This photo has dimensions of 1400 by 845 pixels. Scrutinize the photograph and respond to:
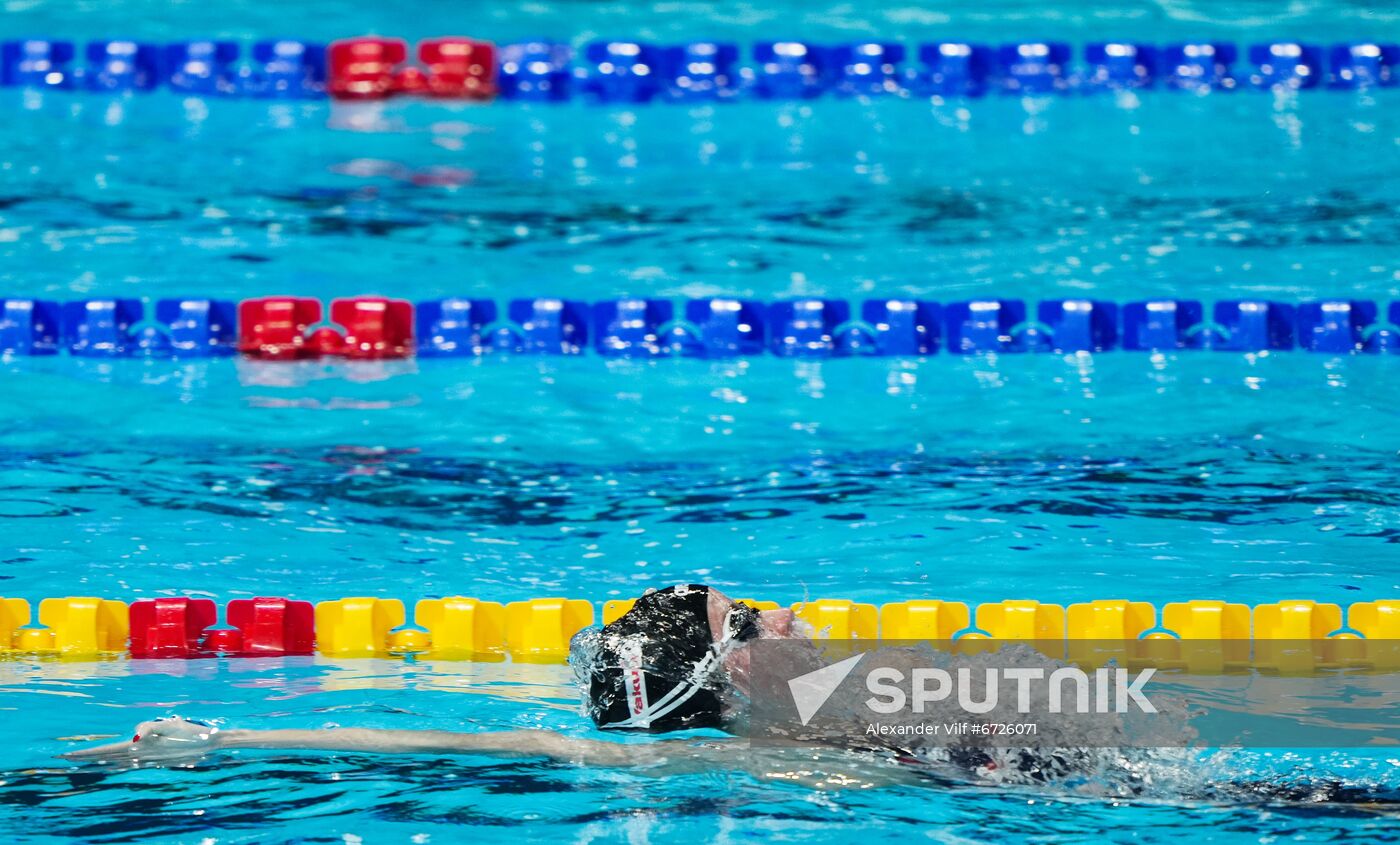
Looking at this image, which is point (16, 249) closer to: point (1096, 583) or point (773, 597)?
point (773, 597)

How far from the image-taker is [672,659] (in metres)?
3.46

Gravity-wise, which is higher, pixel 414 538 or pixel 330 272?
pixel 330 272

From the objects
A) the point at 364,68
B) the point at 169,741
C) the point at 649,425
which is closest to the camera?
the point at 169,741

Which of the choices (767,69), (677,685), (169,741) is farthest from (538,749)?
(767,69)

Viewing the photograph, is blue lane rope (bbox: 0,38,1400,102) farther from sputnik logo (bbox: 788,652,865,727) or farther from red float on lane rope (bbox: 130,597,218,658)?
sputnik logo (bbox: 788,652,865,727)

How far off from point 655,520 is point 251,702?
1.53 metres

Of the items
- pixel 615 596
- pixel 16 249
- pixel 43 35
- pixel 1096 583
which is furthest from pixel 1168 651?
pixel 43 35

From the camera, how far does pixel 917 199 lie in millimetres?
8414

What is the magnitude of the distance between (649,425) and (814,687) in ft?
8.88

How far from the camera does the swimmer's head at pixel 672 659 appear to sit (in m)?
3.46

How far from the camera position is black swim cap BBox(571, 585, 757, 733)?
3453mm

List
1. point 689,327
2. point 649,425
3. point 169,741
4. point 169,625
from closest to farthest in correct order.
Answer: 1. point 169,741
2. point 169,625
3. point 649,425
4. point 689,327

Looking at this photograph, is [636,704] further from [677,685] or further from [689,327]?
[689,327]

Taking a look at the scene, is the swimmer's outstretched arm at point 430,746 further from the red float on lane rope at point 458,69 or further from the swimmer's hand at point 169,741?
the red float on lane rope at point 458,69
